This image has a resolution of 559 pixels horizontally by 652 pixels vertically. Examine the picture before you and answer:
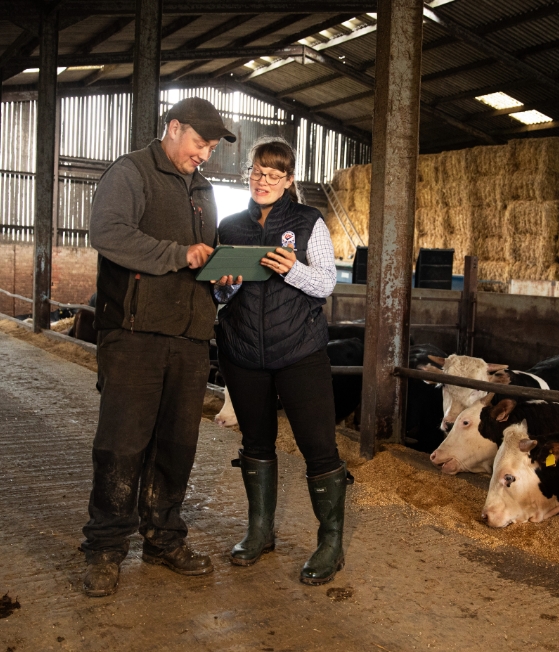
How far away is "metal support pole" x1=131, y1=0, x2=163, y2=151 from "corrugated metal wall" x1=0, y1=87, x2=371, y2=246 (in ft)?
44.5

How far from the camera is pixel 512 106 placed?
68.0 feet

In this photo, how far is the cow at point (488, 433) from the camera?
4.95 meters

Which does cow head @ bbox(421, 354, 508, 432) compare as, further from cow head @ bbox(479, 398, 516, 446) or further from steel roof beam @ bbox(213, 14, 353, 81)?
steel roof beam @ bbox(213, 14, 353, 81)

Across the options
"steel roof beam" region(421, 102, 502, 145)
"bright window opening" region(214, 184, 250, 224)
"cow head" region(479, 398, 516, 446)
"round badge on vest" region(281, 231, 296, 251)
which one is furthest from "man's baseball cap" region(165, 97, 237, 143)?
"bright window opening" region(214, 184, 250, 224)

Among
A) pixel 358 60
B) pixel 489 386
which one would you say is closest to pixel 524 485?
pixel 489 386

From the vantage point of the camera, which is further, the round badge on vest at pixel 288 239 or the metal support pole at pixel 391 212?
the metal support pole at pixel 391 212

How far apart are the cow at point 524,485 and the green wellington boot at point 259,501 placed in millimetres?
1346

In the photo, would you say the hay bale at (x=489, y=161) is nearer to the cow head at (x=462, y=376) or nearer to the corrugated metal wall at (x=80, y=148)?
the corrugated metal wall at (x=80, y=148)

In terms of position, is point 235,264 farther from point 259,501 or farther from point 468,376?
point 468,376

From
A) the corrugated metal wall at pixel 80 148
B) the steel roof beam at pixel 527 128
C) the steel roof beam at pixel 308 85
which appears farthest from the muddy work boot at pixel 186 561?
the steel roof beam at pixel 308 85

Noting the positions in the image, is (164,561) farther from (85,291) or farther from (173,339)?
(85,291)

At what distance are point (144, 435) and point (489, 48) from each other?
16.1 m

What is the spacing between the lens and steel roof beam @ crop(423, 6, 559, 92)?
1573 cm

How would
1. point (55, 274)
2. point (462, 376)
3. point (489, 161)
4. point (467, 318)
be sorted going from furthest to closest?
point (55, 274), point (489, 161), point (467, 318), point (462, 376)
